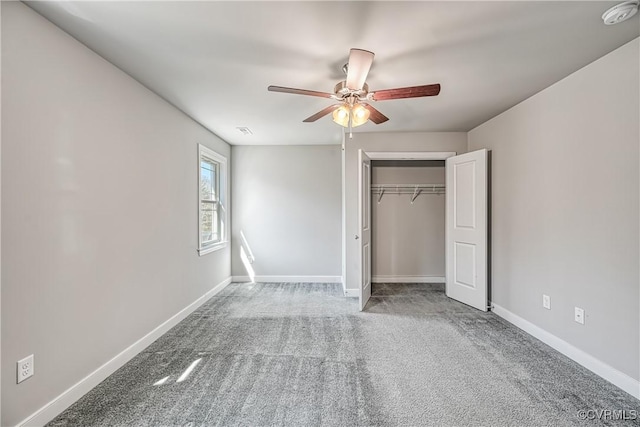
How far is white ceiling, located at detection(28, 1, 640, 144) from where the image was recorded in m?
1.66

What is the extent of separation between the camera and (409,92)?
2.04 m

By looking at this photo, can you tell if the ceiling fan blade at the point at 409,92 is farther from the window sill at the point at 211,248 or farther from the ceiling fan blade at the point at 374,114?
the window sill at the point at 211,248

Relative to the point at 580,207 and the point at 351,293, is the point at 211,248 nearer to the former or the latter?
the point at 351,293

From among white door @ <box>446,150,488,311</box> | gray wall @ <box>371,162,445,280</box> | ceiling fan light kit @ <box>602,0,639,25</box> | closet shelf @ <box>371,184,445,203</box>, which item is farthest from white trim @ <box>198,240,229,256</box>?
ceiling fan light kit @ <box>602,0,639,25</box>

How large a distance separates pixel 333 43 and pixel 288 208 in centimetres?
332

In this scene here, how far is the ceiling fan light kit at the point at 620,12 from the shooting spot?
1604mm

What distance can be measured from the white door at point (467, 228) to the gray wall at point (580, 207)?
0.29 meters

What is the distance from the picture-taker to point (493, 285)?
11.9 ft

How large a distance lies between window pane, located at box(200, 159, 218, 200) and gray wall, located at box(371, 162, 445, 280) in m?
2.59

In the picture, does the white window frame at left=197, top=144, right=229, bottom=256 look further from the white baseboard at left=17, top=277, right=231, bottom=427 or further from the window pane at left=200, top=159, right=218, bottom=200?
the white baseboard at left=17, top=277, right=231, bottom=427

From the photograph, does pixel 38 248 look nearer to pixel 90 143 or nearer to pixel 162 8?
pixel 90 143

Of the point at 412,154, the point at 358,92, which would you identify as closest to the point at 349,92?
the point at 358,92

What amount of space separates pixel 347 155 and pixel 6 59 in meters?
3.39

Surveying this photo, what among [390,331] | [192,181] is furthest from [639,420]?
[192,181]
